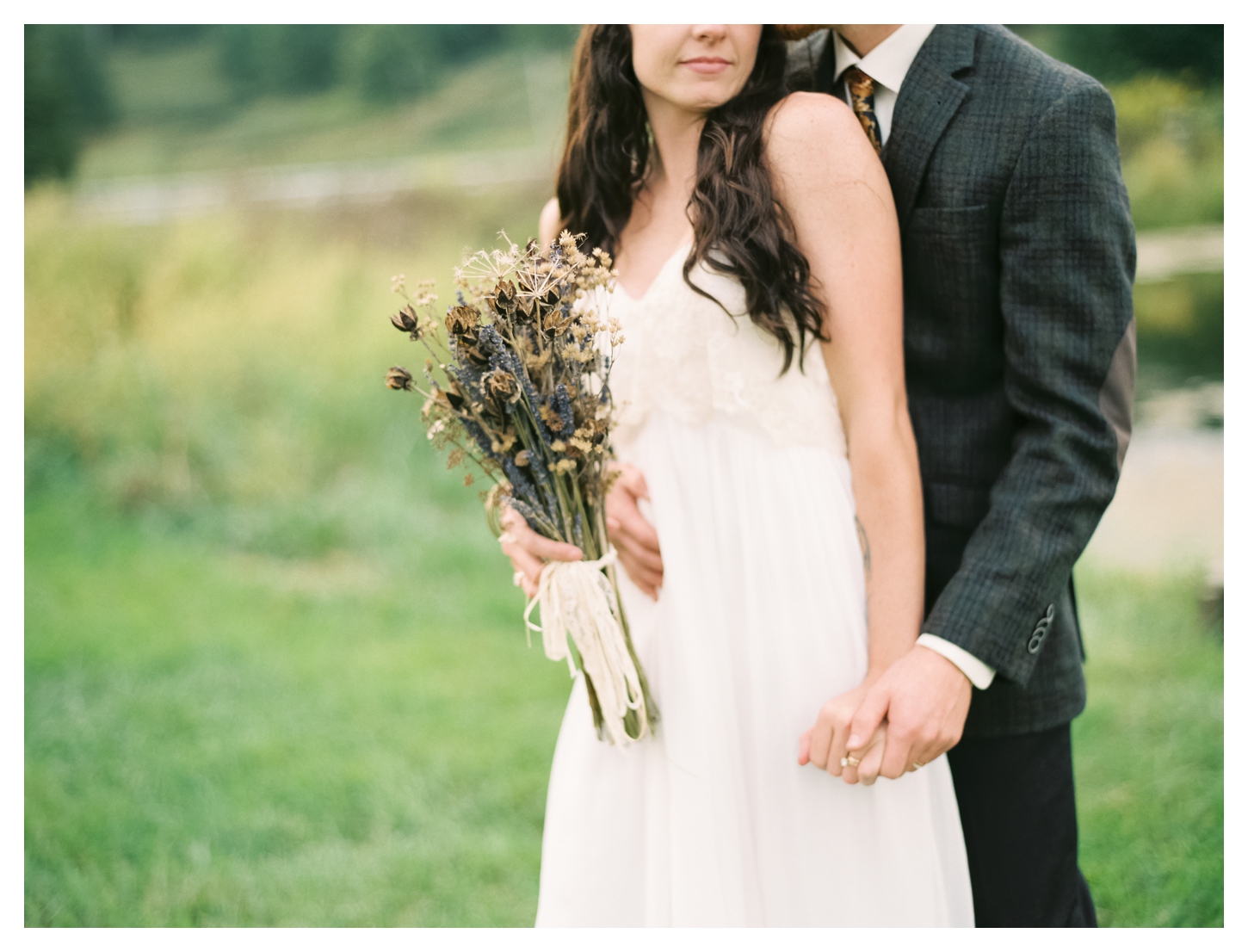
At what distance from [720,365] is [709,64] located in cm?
53

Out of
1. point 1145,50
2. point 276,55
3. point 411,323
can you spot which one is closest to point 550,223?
point 411,323

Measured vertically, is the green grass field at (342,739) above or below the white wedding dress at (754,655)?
below

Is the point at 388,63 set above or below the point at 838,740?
above

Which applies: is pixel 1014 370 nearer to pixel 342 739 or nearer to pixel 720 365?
pixel 720 365

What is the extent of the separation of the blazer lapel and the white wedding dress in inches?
12.6

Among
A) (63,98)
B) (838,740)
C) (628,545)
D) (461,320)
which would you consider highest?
(63,98)

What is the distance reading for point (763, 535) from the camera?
1.65 metres

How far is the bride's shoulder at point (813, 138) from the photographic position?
5.04ft

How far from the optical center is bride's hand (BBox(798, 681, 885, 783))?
1501 millimetres

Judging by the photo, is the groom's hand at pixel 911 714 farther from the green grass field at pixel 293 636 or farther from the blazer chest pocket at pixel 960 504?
the green grass field at pixel 293 636

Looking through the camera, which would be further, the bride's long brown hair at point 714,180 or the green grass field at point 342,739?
the green grass field at point 342,739

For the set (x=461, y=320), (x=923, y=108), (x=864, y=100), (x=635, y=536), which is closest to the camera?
(x=461, y=320)

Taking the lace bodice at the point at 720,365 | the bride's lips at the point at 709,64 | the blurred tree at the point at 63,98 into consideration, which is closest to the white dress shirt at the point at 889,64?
the bride's lips at the point at 709,64
